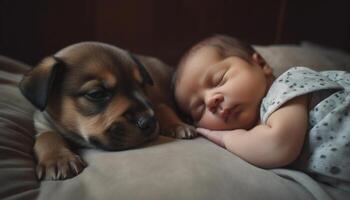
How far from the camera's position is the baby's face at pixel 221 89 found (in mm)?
1454

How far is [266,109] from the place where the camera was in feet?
4.47

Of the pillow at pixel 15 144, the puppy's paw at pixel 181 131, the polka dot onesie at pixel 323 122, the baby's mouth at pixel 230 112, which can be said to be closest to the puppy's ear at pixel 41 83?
the pillow at pixel 15 144

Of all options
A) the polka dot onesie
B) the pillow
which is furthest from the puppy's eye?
the polka dot onesie

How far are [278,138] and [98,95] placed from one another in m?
0.54

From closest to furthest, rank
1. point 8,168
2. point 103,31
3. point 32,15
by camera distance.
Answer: point 8,168, point 32,15, point 103,31

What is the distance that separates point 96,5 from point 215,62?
1.22m

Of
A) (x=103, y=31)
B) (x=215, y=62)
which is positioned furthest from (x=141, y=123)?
(x=103, y=31)

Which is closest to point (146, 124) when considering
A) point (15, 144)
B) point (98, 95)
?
point (98, 95)

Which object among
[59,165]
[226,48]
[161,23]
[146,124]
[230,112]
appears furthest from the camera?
[161,23]

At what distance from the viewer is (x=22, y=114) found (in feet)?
5.00

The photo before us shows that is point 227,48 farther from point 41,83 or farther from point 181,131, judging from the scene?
point 41,83

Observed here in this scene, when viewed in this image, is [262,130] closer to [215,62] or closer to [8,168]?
[215,62]

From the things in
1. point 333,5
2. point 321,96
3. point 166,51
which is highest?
point 321,96

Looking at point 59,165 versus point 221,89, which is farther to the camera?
point 221,89
